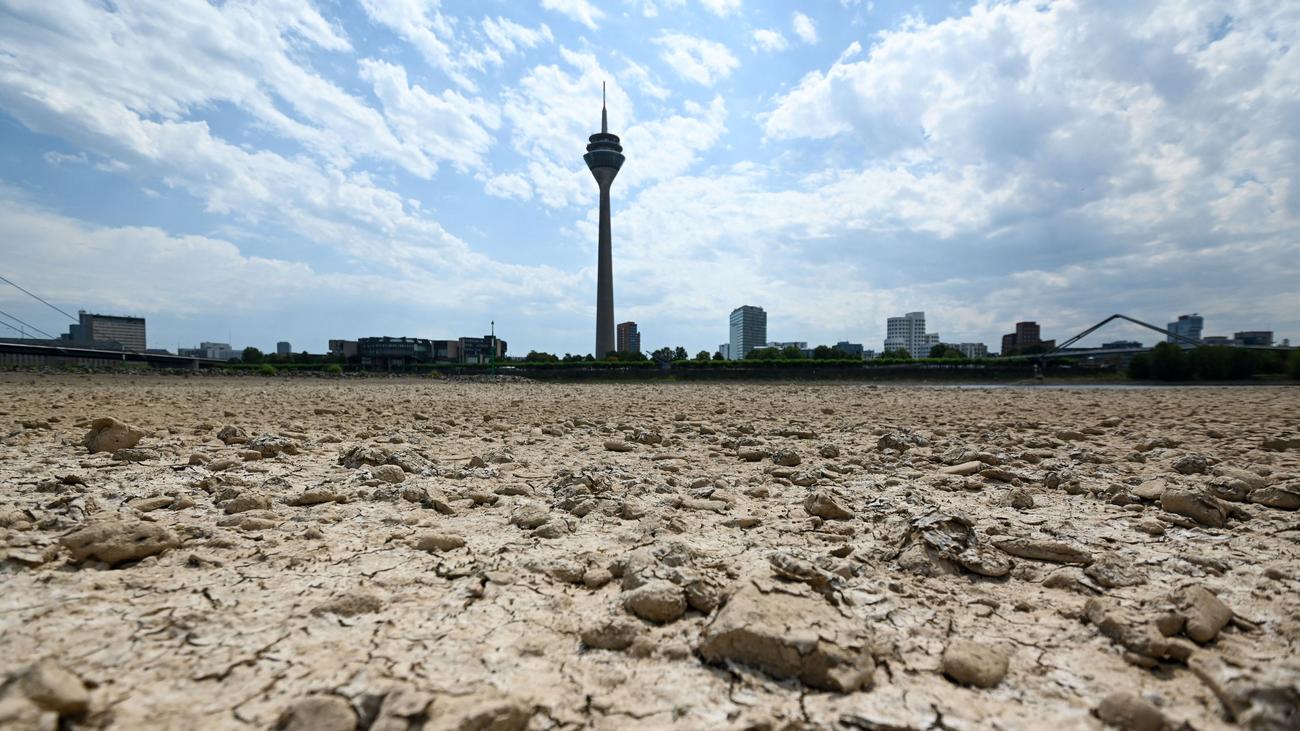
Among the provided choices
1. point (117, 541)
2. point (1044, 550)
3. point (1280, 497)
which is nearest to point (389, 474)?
point (117, 541)

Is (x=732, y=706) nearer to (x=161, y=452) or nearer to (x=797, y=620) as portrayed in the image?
(x=797, y=620)

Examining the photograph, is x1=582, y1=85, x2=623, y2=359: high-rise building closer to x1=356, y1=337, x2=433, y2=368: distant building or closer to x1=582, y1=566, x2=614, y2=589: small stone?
x1=356, y1=337, x2=433, y2=368: distant building

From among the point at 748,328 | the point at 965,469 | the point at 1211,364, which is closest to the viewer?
the point at 965,469

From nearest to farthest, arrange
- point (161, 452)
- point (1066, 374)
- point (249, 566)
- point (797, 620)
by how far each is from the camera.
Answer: point (797, 620) → point (249, 566) → point (161, 452) → point (1066, 374)

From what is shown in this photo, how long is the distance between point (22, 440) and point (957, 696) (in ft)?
32.9

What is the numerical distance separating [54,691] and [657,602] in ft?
6.65

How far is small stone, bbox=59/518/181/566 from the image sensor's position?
283cm

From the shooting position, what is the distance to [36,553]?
2816 millimetres

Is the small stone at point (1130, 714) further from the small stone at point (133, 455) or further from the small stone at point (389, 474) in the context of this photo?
the small stone at point (133, 455)

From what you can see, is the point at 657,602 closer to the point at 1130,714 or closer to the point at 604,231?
the point at 1130,714

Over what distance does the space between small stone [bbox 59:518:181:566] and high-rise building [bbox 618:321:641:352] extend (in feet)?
539

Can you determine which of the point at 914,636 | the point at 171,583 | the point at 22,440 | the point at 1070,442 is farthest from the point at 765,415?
the point at 22,440

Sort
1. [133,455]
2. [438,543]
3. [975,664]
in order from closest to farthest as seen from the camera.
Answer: [975,664] < [438,543] < [133,455]

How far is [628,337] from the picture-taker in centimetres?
17550
